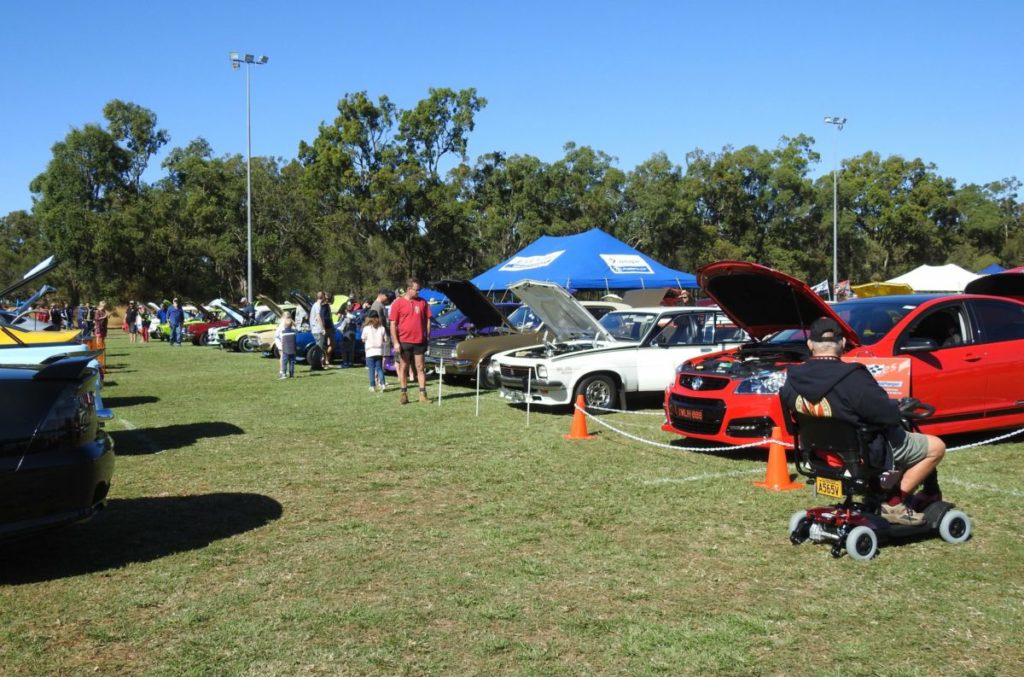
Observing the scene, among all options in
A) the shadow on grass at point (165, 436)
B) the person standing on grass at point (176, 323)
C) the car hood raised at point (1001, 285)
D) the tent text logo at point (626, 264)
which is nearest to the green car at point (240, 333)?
the person standing on grass at point (176, 323)

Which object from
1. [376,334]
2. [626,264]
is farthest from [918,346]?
[626,264]

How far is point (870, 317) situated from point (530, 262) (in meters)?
17.9

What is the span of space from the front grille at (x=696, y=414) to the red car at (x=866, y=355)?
0.01m

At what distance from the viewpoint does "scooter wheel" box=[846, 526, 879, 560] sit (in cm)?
514

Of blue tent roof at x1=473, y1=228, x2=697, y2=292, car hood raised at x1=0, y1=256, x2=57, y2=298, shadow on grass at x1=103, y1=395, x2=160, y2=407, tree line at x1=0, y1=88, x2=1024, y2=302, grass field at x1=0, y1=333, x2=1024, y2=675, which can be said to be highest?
tree line at x1=0, y1=88, x2=1024, y2=302

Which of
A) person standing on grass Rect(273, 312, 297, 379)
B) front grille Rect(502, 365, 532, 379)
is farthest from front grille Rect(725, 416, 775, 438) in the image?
person standing on grass Rect(273, 312, 297, 379)

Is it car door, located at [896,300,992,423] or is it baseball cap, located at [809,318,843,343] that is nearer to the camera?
baseball cap, located at [809,318,843,343]

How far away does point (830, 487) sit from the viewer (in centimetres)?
530

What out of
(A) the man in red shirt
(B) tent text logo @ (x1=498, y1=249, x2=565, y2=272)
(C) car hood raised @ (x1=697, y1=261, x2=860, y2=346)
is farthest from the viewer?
(B) tent text logo @ (x1=498, y1=249, x2=565, y2=272)

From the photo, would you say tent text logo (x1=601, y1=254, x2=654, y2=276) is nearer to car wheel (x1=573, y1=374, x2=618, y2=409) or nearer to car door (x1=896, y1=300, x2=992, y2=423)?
car wheel (x1=573, y1=374, x2=618, y2=409)

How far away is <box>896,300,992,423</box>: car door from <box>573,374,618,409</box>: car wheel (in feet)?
13.4

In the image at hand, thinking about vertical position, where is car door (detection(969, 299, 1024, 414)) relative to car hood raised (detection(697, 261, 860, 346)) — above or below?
below

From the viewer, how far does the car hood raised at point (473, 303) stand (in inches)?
590

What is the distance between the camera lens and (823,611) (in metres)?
4.41
